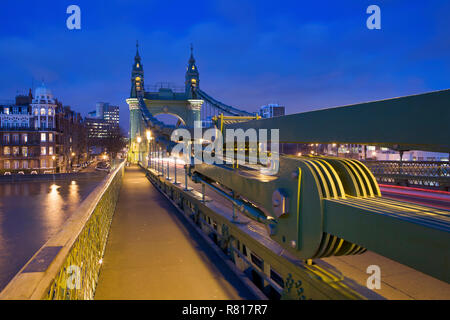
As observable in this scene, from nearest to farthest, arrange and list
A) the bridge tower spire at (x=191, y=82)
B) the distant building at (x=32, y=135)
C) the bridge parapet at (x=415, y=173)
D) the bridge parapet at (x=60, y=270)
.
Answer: the bridge parapet at (x=60, y=270)
the bridge parapet at (x=415, y=173)
the bridge tower spire at (x=191, y=82)
the distant building at (x=32, y=135)

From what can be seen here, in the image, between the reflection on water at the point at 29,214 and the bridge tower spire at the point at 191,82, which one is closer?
the reflection on water at the point at 29,214

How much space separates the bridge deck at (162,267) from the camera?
3.88 m

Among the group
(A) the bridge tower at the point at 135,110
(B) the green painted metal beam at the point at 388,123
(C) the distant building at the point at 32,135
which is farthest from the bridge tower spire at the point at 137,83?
(B) the green painted metal beam at the point at 388,123

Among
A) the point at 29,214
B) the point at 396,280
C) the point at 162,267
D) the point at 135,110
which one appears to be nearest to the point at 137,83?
the point at 135,110

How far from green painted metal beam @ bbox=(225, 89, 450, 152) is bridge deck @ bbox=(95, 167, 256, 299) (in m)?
2.67

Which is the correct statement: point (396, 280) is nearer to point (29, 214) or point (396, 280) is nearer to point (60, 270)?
point (60, 270)

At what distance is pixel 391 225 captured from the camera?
5.40 feet

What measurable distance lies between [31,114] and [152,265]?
5831 cm

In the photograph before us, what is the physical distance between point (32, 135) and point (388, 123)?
59227mm

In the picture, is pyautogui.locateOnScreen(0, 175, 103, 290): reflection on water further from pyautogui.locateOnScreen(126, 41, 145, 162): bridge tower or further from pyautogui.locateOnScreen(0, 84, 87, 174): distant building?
pyautogui.locateOnScreen(0, 84, 87, 174): distant building

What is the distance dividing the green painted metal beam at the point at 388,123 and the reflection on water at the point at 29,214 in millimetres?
2642

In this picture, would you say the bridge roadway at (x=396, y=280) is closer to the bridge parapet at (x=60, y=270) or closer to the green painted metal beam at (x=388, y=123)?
the green painted metal beam at (x=388, y=123)

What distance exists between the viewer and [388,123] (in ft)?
4.89
